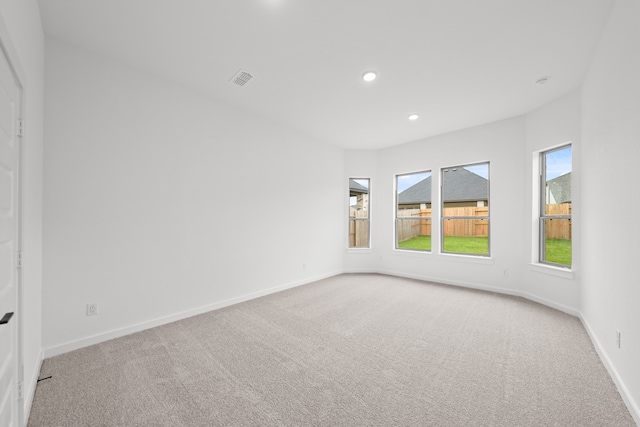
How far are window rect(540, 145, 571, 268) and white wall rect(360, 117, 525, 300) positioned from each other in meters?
0.30

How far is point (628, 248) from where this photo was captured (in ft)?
5.99

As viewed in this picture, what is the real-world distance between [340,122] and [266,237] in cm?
232

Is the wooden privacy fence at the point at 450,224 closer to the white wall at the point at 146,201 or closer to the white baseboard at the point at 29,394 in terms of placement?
the white wall at the point at 146,201

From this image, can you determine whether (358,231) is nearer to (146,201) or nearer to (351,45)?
(351,45)

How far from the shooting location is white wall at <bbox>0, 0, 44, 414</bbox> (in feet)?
5.26

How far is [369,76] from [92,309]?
3.82 m

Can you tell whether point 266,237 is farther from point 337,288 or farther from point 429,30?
point 429,30

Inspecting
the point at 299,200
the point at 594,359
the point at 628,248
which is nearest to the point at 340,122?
the point at 299,200

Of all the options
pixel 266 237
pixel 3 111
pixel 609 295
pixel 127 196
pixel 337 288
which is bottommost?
pixel 337 288

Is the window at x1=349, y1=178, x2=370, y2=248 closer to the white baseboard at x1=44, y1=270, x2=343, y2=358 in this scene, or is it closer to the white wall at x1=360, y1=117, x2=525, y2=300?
the white wall at x1=360, y1=117, x2=525, y2=300

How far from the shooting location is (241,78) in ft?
10.1

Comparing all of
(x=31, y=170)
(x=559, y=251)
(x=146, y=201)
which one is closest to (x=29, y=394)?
(x=31, y=170)

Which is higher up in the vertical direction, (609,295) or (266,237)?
(266,237)

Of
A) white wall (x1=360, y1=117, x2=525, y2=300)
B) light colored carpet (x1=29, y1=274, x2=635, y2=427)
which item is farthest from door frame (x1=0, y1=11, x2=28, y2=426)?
white wall (x1=360, y1=117, x2=525, y2=300)
